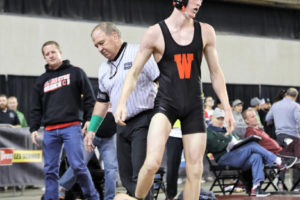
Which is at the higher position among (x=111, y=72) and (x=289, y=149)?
(x=111, y=72)

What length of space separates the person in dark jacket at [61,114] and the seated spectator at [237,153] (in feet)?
7.97

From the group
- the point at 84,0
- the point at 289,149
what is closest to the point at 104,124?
the point at 289,149

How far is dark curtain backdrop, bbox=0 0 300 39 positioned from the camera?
1489 centimetres

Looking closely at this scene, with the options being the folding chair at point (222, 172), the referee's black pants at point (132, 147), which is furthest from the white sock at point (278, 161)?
the referee's black pants at point (132, 147)

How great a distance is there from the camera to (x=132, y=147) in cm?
450

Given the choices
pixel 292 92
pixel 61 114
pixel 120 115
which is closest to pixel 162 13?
pixel 292 92

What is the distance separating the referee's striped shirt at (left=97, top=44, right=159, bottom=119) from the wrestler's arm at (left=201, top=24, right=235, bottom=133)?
47 cm

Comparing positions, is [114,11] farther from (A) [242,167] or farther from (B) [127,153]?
(B) [127,153]

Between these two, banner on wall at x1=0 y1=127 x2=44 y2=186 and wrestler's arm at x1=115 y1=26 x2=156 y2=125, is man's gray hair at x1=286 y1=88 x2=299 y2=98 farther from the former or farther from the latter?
wrestler's arm at x1=115 y1=26 x2=156 y2=125

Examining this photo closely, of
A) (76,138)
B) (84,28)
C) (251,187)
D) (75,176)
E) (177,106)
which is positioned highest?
(84,28)

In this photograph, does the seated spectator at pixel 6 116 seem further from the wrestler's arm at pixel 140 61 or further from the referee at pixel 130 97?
the wrestler's arm at pixel 140 61

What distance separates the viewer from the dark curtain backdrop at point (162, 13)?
48.9 ft

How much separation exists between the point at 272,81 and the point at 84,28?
6.93 m

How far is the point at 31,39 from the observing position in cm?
1454
